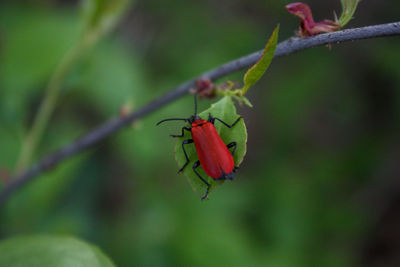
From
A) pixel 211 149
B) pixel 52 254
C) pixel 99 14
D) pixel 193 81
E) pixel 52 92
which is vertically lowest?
pixel 52 254

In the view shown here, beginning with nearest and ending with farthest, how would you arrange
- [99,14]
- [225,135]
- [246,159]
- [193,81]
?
[225,135], [193,81], [99,14], [246,159]

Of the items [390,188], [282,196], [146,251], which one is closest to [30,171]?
[146,251]

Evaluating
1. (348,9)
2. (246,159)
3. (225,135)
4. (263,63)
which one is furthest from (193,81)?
(246,159)

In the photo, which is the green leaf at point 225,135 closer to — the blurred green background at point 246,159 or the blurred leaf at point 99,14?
the blurred leaf at point 99,14

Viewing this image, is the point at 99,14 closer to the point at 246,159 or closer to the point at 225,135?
the point at 225,135

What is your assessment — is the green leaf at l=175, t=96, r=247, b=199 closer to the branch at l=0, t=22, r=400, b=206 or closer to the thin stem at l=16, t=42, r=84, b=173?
the branch at l=0, t=22, r=400, b=206

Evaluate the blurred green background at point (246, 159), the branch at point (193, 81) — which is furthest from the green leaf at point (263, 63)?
the blurred green background at point (246, 159)

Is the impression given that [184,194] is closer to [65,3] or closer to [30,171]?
[30,171]
